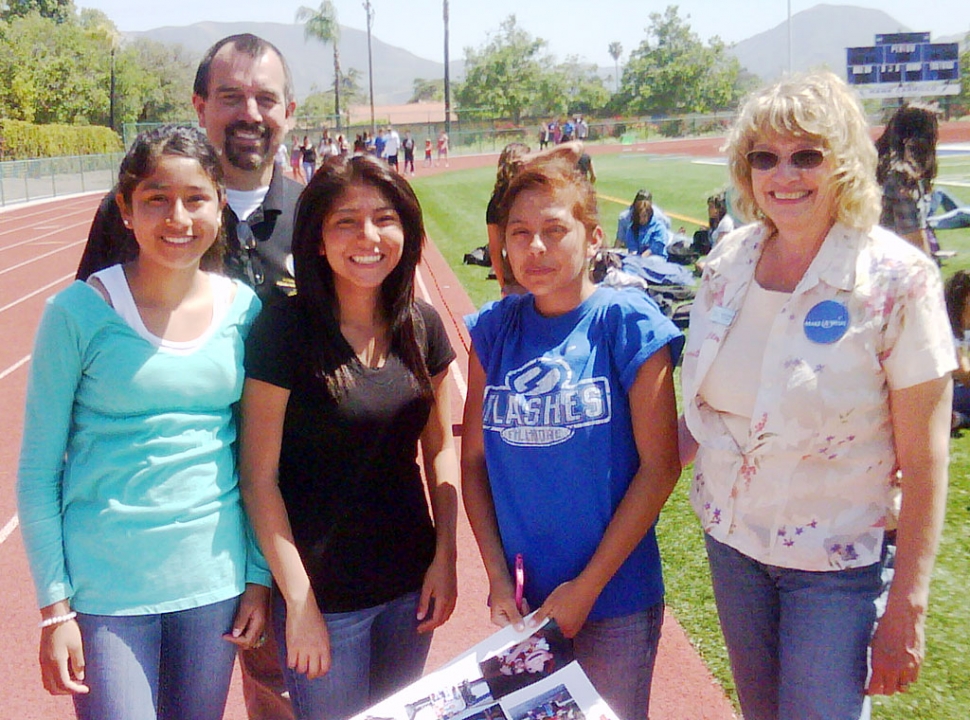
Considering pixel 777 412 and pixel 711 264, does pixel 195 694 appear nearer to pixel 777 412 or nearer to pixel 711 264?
pixel 777 412

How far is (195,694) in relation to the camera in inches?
84.4

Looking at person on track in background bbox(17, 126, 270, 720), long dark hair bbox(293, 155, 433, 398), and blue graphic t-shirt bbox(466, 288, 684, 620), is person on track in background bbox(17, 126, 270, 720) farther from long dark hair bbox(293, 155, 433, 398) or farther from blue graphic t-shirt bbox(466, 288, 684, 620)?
blue graphic t-shirt bbox(466, 288, 684, 620)

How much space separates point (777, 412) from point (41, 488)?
5.45 ft

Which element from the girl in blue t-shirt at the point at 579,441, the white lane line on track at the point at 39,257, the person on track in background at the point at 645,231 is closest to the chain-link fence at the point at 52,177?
the white lane line on track at the point at 39,257

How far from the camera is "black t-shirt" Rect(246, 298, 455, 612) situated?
7.03 ft

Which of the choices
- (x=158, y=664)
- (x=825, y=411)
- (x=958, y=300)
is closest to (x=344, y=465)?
(x=158, y=664)

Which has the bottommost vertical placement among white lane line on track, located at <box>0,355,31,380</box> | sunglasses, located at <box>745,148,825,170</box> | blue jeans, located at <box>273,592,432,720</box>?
white lane line on track, located at <box>0,355,31,380</box>

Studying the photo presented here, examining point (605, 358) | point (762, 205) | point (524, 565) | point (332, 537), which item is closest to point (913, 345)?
point (762, 205)

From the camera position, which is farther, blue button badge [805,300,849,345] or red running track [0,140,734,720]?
red running track [0,140,734,720]

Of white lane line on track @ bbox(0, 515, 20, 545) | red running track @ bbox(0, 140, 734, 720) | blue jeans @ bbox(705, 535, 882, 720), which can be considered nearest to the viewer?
blue jeans @ bbox(705, 535, 882, 720)

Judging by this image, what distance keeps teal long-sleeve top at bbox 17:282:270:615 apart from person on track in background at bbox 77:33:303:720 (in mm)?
702

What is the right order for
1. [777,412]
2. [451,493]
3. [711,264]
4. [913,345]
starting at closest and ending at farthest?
1. [913,345]
2. [777,412]
3. [711,264]
4. [451,493]

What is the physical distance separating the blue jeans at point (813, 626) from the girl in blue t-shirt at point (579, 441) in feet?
0.79

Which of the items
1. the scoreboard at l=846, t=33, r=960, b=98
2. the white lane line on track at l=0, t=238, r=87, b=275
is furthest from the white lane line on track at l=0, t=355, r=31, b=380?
the scoreboard at l=846, t=33, r=960, b=98
